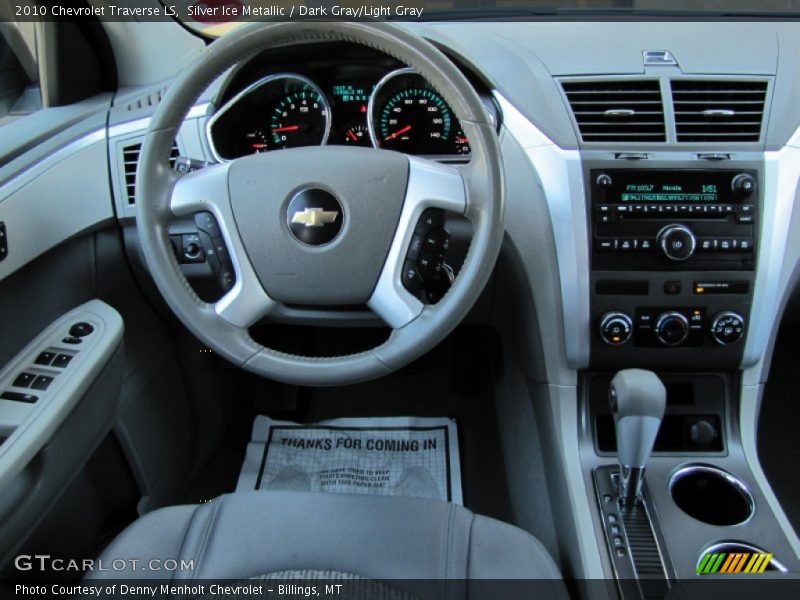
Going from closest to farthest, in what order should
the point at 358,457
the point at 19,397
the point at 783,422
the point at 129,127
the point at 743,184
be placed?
1. the point at 19,397
2. the point at 743,184
3. the point at 129,127
4. the point at 358,457
5. the point at 783,422

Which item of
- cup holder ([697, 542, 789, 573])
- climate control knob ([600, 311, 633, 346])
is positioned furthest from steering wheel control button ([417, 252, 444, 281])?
cup holder ([697, 542, 789, 573])

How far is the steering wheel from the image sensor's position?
97cm

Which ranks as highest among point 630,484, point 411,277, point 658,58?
point 658,58

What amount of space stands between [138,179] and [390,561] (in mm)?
638

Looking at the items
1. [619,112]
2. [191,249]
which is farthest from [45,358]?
[619,112]

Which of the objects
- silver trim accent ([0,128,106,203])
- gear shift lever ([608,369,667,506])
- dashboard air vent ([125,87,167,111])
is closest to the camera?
gear shift lever ([608,369,667,506])

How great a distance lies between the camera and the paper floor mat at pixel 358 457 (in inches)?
66.7

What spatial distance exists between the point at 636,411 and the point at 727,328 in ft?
1.13

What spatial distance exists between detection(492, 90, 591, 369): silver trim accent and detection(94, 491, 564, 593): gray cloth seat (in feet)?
1.52

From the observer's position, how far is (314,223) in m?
1.02

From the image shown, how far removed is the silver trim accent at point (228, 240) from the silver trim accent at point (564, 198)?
531 millimetres

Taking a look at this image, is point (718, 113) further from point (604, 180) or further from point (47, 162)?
point (47, 162)

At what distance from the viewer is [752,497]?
49.8 inches

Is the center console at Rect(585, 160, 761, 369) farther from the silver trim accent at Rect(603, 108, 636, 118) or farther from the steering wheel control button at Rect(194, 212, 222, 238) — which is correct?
the steering wheel control button at Rect(194, 212, 222, 238)
